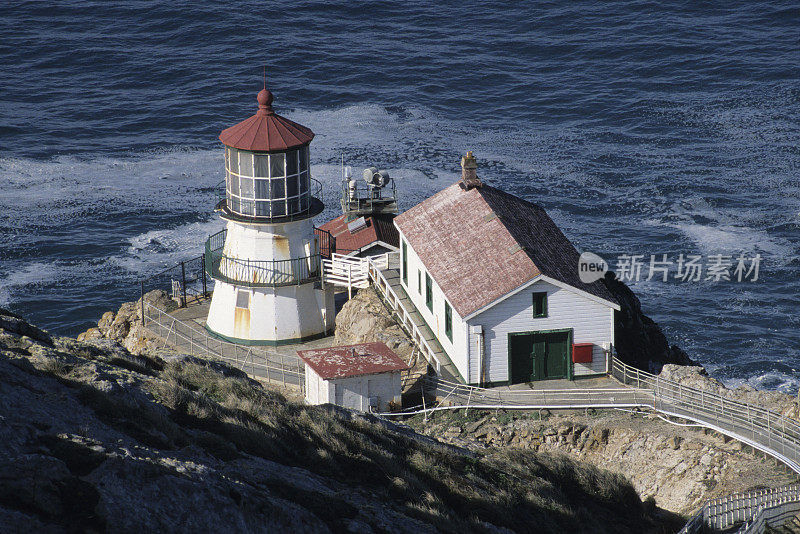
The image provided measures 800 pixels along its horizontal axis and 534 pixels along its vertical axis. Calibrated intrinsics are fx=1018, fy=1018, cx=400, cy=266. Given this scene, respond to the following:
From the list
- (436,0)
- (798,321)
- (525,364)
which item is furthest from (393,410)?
(436,0)

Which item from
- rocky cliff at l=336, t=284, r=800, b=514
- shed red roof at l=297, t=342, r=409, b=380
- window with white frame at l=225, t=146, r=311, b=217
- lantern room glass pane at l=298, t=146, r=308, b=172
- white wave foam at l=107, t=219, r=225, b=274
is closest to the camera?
rocky cliff at l=336, t=284, r=800, b=514

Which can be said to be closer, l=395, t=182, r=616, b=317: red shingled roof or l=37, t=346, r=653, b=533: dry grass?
l=37, t=346, r=653, b=533: dry grass

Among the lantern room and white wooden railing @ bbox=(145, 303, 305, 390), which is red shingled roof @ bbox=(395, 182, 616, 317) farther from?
white wooden railing @ bbox=(145, 303, 305, 390)

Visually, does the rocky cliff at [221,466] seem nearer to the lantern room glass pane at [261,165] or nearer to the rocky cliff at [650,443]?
the rocky cliff at [650,443]

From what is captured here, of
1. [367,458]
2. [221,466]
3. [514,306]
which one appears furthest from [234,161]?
[221,466]

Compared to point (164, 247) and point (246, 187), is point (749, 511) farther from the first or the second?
point (164, 247)

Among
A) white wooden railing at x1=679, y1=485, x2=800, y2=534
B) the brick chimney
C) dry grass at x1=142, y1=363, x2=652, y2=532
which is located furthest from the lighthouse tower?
white wooden railing at x1=679, y1=485, x2=800, y2=534
